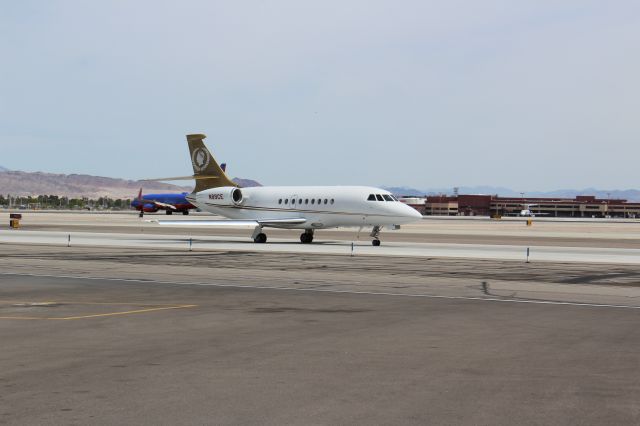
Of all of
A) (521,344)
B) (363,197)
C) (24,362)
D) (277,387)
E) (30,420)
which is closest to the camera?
(30,420)

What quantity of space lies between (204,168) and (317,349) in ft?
155

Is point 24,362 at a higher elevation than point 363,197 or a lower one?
lower

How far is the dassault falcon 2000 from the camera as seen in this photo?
160 ft

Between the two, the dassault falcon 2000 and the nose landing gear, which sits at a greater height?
the dassault falcon 2000

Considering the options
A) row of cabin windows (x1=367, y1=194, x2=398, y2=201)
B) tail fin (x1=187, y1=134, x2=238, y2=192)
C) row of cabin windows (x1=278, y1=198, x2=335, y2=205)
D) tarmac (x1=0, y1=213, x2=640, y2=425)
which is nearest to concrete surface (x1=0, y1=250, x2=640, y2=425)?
tarmac (x1=0, y1=213, x2=640, y2=425)

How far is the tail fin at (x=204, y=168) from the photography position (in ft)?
192

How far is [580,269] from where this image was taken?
3197cm

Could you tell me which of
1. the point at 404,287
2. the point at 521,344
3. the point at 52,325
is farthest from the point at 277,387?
the point at 404,287

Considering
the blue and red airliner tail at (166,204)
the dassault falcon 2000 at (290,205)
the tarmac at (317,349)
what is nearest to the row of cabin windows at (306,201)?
the dassault falcon 2000 at (290,205)

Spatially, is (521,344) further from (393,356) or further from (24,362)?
(24,362)

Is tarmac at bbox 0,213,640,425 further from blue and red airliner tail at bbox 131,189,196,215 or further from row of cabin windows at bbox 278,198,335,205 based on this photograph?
blue and red airliner tail at bbox 131,189,196,215

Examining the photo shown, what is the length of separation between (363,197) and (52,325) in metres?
35.0

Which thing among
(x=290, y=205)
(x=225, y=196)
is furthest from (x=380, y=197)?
(x=225, y=196)

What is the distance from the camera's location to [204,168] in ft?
193
